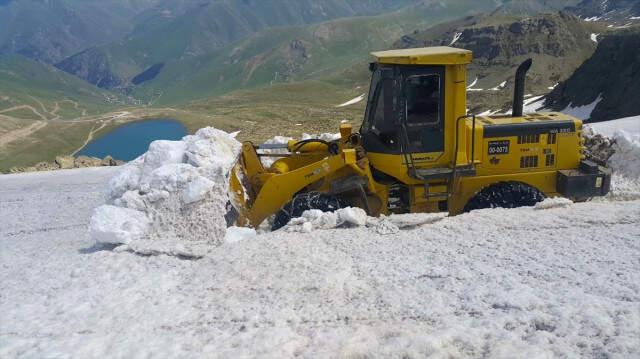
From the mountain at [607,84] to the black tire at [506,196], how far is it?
26.1m

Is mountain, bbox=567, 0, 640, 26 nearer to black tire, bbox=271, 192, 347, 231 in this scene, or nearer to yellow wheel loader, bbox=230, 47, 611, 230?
yellow wheel loader, bbox=230, 47, 611, 230

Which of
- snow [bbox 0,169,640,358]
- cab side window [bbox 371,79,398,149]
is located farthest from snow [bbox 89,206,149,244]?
cab side window [bbox 371,79,398,149]

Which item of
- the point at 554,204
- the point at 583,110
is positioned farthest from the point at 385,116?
the point at 583,110

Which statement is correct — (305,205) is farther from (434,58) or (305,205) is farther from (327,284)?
(434,58)

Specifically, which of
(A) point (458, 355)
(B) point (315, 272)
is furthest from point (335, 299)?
(A) point (458, 355)

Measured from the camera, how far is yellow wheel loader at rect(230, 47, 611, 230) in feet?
23.0

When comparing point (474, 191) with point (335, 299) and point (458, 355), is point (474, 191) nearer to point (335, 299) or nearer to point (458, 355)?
point (335, 299)

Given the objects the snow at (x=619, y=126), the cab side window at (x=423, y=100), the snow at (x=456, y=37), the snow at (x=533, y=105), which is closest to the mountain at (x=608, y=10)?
the snow at (x=456, y=37)

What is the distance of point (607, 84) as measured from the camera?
35531mm

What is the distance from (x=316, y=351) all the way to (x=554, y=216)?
13.4 feet

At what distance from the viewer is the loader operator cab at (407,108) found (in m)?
6.93

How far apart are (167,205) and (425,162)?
3639 millimetres

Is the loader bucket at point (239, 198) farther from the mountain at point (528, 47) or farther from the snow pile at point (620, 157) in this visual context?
the mountain at point (528, 47)

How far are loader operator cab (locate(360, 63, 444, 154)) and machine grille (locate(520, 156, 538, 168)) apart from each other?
1354 mm
